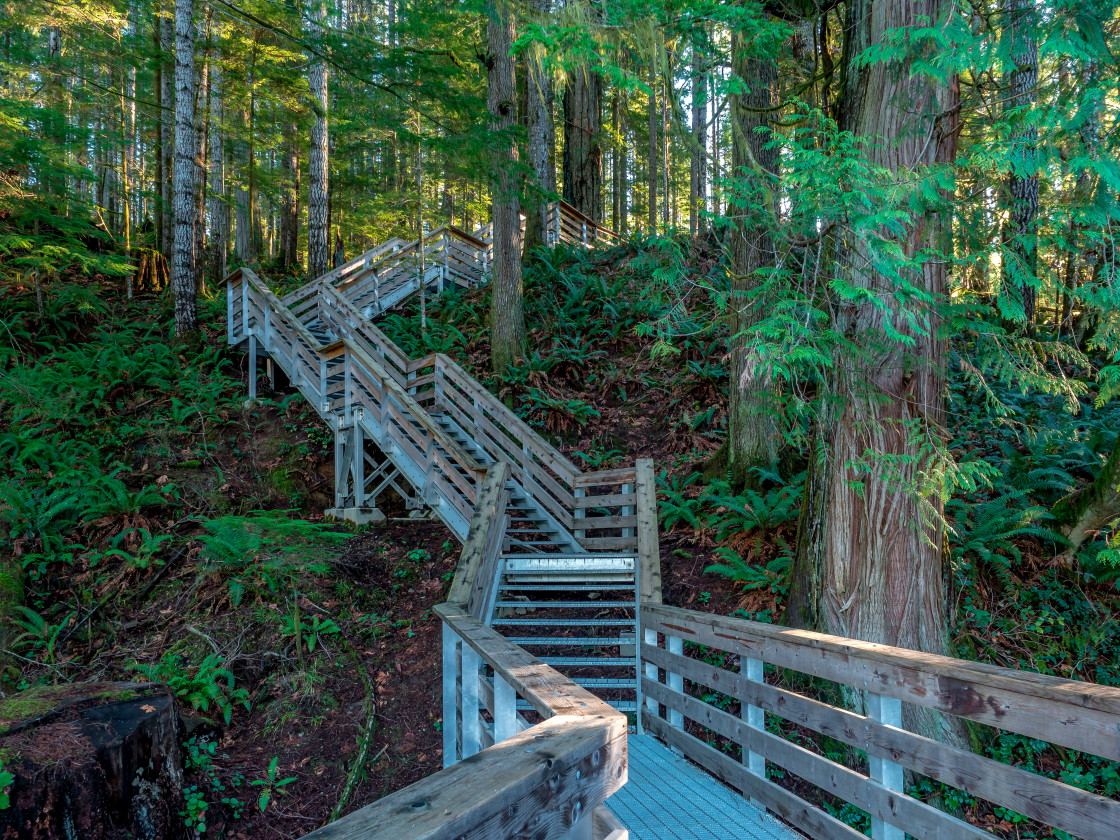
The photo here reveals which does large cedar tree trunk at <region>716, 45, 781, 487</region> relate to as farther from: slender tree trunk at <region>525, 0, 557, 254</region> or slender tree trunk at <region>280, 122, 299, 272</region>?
slender tree trunk at <region>280, 122, 299, 272</region>

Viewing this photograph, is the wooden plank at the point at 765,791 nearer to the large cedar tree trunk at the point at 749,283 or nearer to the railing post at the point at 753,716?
the railing post at the point at 753,716

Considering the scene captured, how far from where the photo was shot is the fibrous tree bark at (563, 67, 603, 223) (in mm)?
22438

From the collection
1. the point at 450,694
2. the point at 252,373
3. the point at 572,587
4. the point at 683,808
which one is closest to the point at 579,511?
the point at 572,587

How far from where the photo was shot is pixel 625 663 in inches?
233

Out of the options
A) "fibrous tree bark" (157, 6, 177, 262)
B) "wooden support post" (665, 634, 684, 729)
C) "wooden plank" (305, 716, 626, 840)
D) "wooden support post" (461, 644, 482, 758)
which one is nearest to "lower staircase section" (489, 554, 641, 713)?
"wooden support post" (665, 634, 684, 729)

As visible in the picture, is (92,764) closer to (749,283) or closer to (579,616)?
(579,616)

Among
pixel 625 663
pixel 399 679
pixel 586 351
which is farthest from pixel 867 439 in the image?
pixel 586 351

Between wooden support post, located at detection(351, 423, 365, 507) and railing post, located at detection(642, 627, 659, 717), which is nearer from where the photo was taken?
railing post, located at detection(642, 627, 659, 717)

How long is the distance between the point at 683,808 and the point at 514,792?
271cm

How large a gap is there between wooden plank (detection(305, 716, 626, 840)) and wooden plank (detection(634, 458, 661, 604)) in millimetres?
3636

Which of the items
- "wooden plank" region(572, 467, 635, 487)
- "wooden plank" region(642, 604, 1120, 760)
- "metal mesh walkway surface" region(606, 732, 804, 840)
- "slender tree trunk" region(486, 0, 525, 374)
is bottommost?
"metal mesh walkway surface" region(606, 732, 804, 840)

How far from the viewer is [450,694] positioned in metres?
4.21

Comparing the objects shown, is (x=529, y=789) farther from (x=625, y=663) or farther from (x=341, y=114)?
(x=341, y=114)

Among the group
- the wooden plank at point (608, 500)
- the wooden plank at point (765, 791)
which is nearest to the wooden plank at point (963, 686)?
the wooden plank at point (765, 791)
